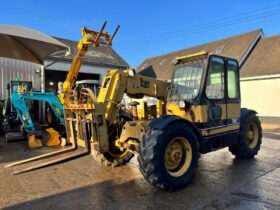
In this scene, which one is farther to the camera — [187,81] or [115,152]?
[115,152]

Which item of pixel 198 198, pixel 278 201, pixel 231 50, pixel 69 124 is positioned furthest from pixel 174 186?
pixel 231 50

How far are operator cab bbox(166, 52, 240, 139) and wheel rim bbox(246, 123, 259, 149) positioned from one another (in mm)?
826

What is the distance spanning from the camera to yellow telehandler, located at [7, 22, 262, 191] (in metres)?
4.78

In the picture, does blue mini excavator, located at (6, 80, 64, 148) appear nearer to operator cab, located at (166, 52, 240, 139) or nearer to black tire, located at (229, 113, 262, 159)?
operator cab, located at (166, 52, 240, 139)

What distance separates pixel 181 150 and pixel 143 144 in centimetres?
83

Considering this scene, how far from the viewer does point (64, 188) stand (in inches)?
198

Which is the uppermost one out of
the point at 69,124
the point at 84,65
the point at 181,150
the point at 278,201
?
the point at 84,65

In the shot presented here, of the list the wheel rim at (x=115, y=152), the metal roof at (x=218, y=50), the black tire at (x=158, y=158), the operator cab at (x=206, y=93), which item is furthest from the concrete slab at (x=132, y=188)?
the metal roof at (x=218, y=50)

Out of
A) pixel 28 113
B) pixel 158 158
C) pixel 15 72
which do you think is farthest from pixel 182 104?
pixel 15 72

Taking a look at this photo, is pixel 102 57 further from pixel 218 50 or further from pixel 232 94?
pixel 232 94

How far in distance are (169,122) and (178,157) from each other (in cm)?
73

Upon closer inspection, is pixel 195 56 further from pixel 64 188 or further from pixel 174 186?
pixel 64 188

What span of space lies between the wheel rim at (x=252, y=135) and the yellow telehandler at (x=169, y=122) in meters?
0.15

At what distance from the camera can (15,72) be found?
46.8ft
